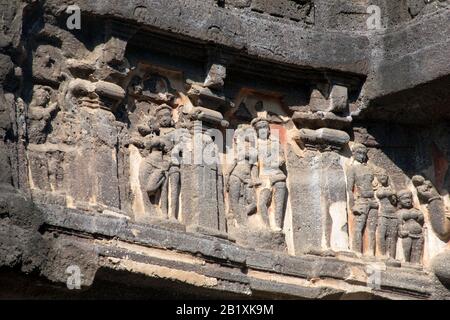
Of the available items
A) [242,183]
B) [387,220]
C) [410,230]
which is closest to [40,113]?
[242,183]

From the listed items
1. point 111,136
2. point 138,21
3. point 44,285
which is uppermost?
point 138,21

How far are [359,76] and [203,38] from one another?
138cm

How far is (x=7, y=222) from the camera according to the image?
1127 centimetres

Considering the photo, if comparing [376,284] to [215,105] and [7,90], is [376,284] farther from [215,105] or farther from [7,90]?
[7,90]

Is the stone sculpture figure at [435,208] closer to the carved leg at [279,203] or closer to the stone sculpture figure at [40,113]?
the carved leg at [279,203]

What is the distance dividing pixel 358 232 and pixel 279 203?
0.67 meters

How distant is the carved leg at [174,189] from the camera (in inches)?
496

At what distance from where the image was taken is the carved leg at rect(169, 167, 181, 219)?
496 inches

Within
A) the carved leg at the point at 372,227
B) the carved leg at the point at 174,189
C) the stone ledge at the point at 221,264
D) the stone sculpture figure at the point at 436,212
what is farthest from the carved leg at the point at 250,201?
the stone sculpture figure at the point at 436,212

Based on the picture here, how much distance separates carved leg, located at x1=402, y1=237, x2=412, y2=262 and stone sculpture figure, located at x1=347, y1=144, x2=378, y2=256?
267 mm

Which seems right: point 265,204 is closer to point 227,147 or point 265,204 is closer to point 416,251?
point 227,147

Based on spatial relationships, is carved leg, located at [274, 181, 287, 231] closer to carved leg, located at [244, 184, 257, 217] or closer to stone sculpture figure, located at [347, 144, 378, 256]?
carved leg, located at [244, 184, 257, 217]

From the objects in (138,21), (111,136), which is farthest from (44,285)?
(138,21)

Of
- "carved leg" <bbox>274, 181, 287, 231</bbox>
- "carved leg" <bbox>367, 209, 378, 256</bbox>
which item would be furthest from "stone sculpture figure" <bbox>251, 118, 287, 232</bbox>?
"carved leg" <bbox>367, 209, 378, 256</bbox>
